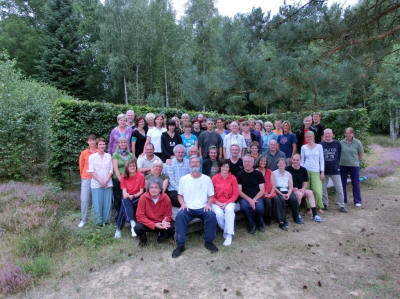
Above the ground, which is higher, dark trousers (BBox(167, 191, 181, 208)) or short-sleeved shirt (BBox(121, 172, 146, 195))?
short-sleeved shirt (BBox(121, 172, 146, 195))

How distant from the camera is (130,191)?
4.14 m

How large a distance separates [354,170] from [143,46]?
2174cm

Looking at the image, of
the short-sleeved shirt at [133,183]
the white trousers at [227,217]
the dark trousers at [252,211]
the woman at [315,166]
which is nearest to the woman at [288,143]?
the woman at [315,166]

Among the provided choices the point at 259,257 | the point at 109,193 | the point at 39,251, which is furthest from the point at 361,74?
the point at 39,251

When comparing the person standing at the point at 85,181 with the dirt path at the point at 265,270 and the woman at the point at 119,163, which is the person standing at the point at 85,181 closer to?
the woman at the point at 119,163

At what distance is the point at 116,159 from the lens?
14.6 ft

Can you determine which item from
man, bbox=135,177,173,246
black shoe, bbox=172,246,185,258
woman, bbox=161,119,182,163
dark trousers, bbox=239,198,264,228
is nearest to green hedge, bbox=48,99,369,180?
dark trousers, bbox=239,198,264,228

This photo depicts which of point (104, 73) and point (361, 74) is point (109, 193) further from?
point (104, 73)

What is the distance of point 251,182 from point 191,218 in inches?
54.1

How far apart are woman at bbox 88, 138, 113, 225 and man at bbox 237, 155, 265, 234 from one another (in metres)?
2.43

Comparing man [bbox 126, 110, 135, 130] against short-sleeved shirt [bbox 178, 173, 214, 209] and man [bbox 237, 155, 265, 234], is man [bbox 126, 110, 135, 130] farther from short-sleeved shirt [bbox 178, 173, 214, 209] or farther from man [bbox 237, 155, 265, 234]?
man [bbox 237, 155, 265, 234]

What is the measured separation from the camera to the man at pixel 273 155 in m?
5.15

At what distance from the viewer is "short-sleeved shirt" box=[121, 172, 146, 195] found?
13.6 feet

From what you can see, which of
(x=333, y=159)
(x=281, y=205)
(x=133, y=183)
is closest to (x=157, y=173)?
(x=133, y=183)
